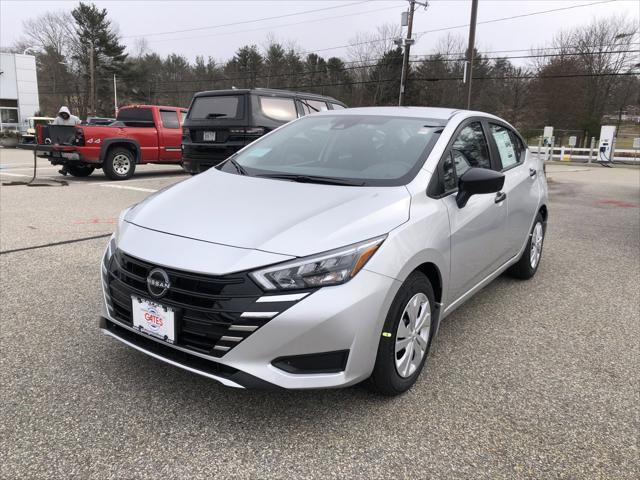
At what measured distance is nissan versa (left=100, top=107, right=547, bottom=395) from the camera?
220 centimetres

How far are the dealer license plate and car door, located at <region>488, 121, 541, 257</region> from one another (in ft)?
8.86

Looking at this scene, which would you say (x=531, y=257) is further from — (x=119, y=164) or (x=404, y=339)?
(x=119, y=164)

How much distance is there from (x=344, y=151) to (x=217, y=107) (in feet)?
21.4

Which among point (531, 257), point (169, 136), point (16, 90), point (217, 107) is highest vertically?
point (16, 90)

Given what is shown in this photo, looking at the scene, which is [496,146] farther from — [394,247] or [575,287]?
[394,247]

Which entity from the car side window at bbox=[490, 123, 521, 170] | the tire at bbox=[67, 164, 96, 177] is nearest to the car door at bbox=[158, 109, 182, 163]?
the tire at bbox=[67, 164, 96, 177]

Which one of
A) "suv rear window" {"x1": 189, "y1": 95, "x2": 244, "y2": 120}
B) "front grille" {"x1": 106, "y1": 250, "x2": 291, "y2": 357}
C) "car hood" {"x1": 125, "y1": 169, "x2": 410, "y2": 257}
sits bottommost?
"front grille" {"x1": 106, "y1": 250, "x2": 291, "y2": 357}

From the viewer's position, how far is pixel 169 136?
12.9 meters

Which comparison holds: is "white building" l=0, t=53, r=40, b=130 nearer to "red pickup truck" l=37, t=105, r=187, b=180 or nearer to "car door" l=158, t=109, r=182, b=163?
"red pickup truck" l=37, t=105, r=187, b=180

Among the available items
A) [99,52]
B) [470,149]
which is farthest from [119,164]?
[99,52]

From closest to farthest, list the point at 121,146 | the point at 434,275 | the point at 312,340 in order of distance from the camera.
→ the point at 312,340 → the point at 434,275 → the point at 121,146

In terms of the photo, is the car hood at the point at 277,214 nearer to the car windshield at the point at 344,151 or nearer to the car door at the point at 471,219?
the car windshield at the point at 344,151

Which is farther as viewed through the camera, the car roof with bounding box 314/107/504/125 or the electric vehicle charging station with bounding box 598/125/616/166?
the electric vehicle charging station with bounding box 598/125/616/166

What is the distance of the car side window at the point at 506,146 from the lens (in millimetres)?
4121
